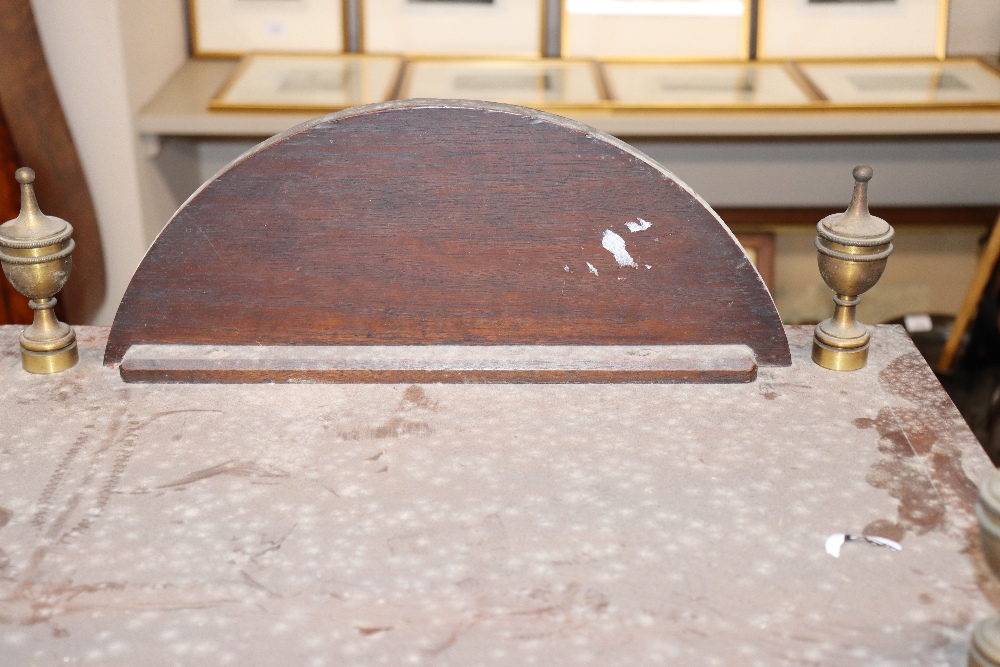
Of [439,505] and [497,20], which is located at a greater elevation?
[497,20]

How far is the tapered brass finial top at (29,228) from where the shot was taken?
1.45 metres

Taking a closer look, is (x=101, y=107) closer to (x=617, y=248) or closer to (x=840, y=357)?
(x=617, y=248)

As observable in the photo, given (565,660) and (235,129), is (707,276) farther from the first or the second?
(235,129)

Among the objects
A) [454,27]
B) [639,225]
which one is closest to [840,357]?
[639,225]

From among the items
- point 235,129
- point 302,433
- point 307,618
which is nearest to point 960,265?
point 235,129

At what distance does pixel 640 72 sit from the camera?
291 centimetres

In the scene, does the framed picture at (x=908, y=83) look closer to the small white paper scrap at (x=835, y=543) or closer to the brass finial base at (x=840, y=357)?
the brass finial base at (x=840, y=357)

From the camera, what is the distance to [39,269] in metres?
1.47

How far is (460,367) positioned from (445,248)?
0.16m

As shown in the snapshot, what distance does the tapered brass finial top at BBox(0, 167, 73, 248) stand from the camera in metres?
1.45

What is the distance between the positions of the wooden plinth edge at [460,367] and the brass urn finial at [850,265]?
0.13m

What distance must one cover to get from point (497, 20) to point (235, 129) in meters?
0.79

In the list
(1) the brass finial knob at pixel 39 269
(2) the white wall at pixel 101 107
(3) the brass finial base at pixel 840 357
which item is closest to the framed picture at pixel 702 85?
(2) the white wall at pixel 101 107

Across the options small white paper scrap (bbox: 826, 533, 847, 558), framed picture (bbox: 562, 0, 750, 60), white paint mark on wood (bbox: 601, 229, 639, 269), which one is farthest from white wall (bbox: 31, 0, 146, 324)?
small white paper scrap (bbox: 826, 533, 847, 558)
